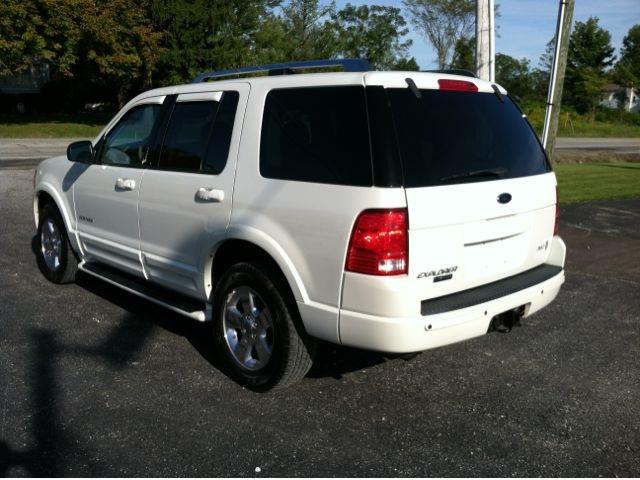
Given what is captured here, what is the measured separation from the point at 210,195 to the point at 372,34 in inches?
1828

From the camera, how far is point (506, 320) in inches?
150

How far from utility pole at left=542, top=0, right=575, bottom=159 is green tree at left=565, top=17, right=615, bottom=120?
181ft

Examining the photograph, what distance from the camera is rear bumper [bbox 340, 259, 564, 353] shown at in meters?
3.32

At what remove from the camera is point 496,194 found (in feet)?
12.1

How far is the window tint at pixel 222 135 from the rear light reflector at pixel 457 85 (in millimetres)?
1303

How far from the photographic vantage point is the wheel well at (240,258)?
375 cm

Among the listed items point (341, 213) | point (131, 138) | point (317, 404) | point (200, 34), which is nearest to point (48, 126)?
point (200, 34)

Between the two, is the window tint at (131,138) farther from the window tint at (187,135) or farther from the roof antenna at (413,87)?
the roof antenna at (413,87)

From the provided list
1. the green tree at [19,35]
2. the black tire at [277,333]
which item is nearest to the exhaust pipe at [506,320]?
the black tire at [277,333]

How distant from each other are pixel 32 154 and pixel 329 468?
19116mm

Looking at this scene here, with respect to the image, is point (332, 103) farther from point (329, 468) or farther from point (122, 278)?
point (122, 278)

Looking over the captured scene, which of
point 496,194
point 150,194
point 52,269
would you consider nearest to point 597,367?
point 496,194

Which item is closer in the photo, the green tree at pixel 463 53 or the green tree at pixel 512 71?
the green tree at pixel 463 53

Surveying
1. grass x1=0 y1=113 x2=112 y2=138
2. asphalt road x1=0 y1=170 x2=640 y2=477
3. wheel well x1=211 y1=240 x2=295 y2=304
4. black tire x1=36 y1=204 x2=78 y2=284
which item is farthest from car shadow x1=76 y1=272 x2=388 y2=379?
grass x1=0 y1=113 x2=112 y2=138
